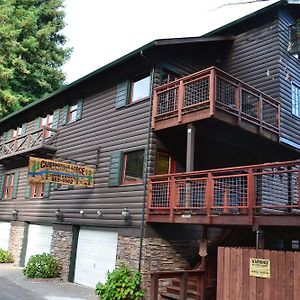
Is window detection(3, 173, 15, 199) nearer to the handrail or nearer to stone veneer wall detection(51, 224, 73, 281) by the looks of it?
the handrail

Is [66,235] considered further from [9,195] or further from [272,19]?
[272,19]

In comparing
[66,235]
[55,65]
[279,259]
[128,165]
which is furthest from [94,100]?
[55,65]

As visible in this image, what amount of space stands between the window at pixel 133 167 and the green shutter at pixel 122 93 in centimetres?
199

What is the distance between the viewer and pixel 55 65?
37.3m

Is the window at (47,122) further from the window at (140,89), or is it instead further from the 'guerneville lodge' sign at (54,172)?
the window at (140,89)

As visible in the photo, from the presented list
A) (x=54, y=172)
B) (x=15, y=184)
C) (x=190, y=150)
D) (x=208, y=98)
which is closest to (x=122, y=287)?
(x=54, y=172)

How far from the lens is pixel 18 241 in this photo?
1988 centimetres

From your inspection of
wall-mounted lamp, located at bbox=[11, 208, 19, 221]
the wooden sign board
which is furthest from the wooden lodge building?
the wooden sign board

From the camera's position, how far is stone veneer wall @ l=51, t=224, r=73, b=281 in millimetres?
15359

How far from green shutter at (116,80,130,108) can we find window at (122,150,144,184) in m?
1.99

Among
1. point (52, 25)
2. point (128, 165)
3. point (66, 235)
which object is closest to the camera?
point (128, 165)

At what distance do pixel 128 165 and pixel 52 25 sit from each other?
27.8m

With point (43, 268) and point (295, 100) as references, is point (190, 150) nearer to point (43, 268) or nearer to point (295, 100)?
point (295, 100)

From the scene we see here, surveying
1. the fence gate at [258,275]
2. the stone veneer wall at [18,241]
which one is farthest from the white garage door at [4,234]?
the fence gate at [258,275]
